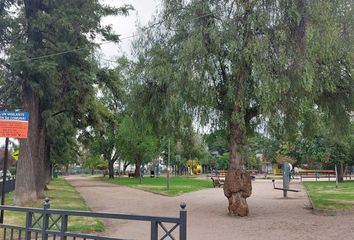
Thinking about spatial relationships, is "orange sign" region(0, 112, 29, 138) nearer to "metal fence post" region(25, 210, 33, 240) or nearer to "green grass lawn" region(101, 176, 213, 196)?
"metal fence post" region(25, 210, 33, 240)

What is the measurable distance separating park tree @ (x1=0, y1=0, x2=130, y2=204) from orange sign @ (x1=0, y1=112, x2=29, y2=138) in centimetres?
591

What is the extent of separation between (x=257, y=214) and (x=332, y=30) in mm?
7318

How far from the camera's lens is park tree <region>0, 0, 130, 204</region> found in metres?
19.4

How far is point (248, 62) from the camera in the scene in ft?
51.2

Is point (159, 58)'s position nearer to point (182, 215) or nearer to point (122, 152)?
point (182, 215)

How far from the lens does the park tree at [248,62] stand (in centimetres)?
1541

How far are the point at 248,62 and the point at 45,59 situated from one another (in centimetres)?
901

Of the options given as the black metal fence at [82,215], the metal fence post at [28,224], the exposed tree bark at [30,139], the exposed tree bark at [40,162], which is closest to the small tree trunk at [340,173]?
the exposed tree bark at [40,162]

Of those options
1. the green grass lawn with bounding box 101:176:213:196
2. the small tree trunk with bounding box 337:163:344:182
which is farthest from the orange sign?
the small tree trunk with bounding box 337:163:344:182

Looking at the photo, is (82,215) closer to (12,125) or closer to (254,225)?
(12,125)

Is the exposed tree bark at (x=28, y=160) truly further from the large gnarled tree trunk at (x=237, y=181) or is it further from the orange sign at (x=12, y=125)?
the large gnarled tree trunk at (x=237, y=181)

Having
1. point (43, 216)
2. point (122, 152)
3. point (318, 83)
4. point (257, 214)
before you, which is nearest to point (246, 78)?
point (318, 83)

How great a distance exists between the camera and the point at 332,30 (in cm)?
1545

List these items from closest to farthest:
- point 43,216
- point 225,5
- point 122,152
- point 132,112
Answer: point 43,216, point 225,5, point 132,112, point 122,152
